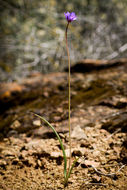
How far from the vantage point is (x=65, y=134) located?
113cm

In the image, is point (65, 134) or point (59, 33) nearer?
point (65, 134)

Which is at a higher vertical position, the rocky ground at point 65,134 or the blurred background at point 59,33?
the blurred background at point 59,33

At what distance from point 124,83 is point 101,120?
0.71m

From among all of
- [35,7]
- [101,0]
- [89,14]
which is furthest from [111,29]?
[35,7]

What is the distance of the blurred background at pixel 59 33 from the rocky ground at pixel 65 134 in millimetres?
2056

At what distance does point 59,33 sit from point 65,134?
3.20m

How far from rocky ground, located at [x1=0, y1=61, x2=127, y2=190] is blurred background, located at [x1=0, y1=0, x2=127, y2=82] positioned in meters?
2.06

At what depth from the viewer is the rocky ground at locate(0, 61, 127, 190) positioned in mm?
786

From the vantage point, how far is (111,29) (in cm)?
448

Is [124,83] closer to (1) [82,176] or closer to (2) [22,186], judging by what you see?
(1) [82,176]

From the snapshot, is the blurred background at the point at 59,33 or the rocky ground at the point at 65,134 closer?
the rocky ground at the point at 65,134

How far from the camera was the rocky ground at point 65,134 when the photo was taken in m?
0.79

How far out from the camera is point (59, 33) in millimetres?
3707

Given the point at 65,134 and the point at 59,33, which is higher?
the point at 59,33
